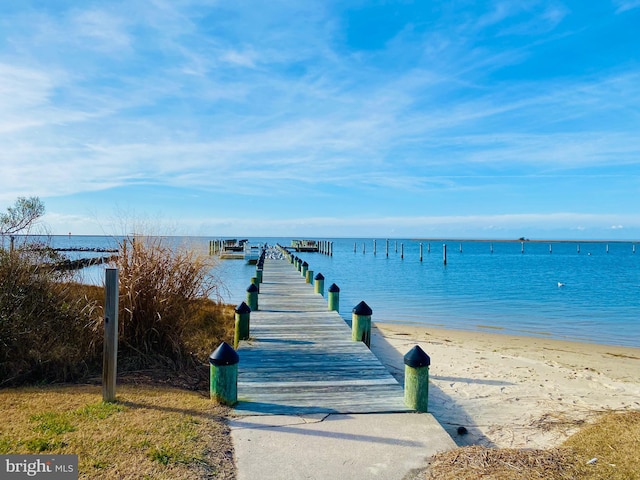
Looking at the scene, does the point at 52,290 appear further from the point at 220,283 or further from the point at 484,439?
the point at 484,439

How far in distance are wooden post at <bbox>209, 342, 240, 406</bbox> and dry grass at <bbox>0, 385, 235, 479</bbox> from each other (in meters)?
0.13

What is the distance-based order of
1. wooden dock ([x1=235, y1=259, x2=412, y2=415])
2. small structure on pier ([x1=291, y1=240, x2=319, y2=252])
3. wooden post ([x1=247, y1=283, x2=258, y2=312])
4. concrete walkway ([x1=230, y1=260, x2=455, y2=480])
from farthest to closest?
small structure on pier ([x1=291, y1=240, x2=319, y2=252]) → wooden post ([x1=247, y1=283, x2=258, y2=312]) → wooden dock ([x1=235, y1=259, x2=412, y2=415]) → concrete walkway ([x1=230, y1=260, x2=455, y2=480])

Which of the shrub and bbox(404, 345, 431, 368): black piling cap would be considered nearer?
bbox(404, 345, 431, 368): black piling cap

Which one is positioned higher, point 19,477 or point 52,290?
point 52,290

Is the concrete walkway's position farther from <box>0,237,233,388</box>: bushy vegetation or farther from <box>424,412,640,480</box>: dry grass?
<box>0,237,233,388</box>: bushy vegetation

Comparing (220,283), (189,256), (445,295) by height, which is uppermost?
(189,256)

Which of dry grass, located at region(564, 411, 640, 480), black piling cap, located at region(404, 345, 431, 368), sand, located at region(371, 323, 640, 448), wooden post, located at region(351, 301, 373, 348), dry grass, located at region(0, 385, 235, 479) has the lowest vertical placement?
sand, located at region(371, 323, 640, 448)

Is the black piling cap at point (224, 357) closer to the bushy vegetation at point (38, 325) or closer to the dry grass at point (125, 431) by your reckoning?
the dry grass at point (125, 431)

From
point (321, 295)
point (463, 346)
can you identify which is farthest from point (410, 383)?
point (321, 295)

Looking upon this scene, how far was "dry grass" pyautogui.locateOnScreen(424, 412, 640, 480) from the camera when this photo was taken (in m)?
3.36

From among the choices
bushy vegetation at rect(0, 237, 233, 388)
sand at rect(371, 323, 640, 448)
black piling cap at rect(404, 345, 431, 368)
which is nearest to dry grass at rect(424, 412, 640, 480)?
sand at rect(371, 323, 640, 448)

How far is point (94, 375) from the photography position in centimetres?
588

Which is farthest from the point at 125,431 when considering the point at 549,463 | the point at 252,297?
the point at 252,297

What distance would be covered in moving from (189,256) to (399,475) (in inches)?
192
